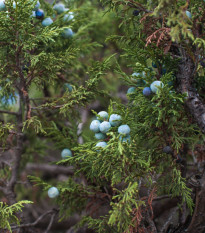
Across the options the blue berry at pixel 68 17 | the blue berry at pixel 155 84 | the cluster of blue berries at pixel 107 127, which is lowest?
the cluster of blue berries at pixel 107 127

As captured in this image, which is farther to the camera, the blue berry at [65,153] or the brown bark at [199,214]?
the blue berry at [65,153]

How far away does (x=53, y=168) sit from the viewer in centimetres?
268

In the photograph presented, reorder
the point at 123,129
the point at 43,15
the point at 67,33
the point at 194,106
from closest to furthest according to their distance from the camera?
the point at 123,129 → the point at 194,106 → the point at 43,15 → the point at 67,33

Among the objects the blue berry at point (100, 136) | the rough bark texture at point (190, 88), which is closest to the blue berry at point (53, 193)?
the blue berry at point (100, 136)

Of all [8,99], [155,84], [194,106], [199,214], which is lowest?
[199,214]

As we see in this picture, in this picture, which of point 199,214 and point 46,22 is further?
point 46,22

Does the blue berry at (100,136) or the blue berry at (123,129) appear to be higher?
the blue berry at (123,129)

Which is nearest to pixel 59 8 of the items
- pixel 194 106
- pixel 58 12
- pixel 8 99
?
pixel 58 12

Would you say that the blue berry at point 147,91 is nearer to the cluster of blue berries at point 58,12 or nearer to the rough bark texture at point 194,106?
the rough bark texture at point 194,106

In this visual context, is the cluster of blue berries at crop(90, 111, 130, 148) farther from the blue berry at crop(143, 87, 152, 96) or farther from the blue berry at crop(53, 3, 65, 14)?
the blue berry at crop(53, 3, 65, 14)

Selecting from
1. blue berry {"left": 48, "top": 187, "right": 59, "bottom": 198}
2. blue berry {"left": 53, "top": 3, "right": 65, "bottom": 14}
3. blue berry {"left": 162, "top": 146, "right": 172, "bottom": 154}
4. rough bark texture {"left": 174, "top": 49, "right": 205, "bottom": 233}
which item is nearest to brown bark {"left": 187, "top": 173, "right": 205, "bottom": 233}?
rough bark texture {"left": 174, "top": 49, "right": 205, "bottom": 233}

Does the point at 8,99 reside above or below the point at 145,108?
below

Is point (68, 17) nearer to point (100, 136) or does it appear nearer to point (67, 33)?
point (67, 33)

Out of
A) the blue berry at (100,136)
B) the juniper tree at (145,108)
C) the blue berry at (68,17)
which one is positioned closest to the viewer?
the juniper tree at (145,108)
